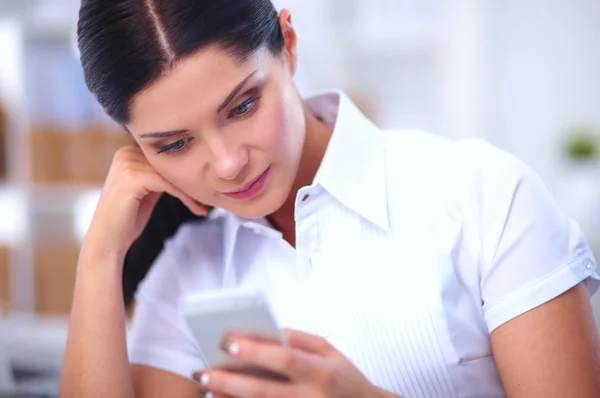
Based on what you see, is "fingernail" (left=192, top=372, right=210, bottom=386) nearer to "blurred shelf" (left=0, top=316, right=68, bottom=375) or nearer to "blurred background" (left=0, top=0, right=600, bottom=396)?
"blurred shelf" (left=0, top=316, right=68, bottom=375)

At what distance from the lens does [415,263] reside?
33.3 inches

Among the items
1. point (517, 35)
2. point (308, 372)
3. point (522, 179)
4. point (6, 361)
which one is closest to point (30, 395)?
point (6, 361)

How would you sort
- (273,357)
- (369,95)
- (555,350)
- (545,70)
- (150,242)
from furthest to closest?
(545,70), (369,95), (150,242), (555,350), (273,357)

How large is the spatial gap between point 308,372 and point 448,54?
7.64ft

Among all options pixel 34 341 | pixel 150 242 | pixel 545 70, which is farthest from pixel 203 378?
pixel 545 70

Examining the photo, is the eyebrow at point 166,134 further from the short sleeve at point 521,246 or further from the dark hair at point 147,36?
the short sleeve at point 521,246

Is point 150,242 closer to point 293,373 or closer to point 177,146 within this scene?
point 177,146

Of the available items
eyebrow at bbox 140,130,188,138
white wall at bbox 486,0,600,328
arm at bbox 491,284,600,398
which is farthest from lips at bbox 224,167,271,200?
white wall at bbox 486,0,600,328

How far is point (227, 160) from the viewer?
80 cm

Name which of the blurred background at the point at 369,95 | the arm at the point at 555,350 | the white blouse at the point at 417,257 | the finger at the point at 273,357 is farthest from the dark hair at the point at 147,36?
the blurred background at the point at 369,95

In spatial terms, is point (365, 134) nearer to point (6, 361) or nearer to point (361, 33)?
point (6, 361)

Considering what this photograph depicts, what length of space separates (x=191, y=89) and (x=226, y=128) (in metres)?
0.07

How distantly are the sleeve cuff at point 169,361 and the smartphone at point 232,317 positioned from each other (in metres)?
0.40

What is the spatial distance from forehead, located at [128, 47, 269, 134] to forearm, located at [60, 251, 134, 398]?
0.29m
